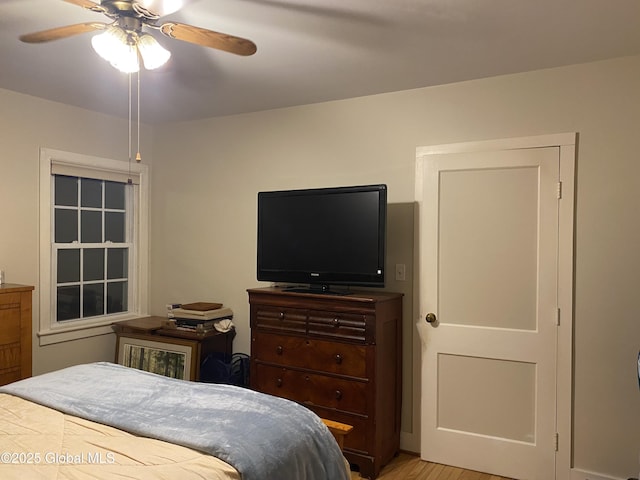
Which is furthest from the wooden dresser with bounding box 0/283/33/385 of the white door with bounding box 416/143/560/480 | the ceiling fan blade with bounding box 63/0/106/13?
the white door with bounding box 416/143/560/480

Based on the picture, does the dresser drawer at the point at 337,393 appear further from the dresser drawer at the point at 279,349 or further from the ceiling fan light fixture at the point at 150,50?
the ceiling fan light fixture at the point at 150,50

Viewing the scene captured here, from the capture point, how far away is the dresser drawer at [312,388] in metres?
3.07

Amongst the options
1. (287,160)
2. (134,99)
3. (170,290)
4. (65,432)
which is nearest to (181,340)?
(170,290)

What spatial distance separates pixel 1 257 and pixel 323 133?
2468 millimetres

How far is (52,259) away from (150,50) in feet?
8.41

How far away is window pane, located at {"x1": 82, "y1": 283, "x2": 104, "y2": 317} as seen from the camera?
4184mm

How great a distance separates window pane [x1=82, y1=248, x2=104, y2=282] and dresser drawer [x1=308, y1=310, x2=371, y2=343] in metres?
2.14

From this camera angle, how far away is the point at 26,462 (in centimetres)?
145

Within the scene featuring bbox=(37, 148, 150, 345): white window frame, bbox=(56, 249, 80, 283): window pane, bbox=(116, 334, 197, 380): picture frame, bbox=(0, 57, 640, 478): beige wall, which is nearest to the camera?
bbox=(0, 57, 640, 478): beige wall

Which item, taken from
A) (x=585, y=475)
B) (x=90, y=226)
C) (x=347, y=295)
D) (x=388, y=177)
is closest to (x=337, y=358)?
(x=347, y=295)

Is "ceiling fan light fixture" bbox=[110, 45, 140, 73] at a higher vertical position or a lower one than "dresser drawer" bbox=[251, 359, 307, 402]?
higher

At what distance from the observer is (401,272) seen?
11.2ft

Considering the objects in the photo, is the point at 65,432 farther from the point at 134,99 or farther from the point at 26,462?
the point at 134,99

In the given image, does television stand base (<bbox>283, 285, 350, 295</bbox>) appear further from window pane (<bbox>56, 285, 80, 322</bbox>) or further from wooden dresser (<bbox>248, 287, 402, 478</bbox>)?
window pane (<bbox>56, 285, 80, 322</bbox>)
